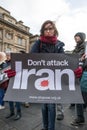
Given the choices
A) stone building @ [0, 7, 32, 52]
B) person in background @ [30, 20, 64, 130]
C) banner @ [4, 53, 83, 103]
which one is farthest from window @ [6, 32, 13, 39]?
banner @ [4, 53, 83, 103]

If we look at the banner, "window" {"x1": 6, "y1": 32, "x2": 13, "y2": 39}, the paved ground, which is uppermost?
"window" {"x1": 6, "y1": 32, "x2": 13, "y2": 39}

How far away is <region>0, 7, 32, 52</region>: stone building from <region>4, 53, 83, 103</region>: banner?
121 feet

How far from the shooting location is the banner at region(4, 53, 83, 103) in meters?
2.53

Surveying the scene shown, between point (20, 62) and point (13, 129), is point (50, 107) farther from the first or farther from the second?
point (13, 129)

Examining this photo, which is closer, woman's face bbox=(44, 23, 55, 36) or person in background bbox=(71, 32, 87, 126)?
woman's face bbox=(44, 23, 55, 36)

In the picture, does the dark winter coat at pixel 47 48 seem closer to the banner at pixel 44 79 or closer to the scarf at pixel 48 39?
the scarf at pixel 48 39

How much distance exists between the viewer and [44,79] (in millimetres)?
2650

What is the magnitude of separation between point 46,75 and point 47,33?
0.61m

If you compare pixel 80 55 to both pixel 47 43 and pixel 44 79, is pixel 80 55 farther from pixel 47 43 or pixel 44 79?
pixel 44 79

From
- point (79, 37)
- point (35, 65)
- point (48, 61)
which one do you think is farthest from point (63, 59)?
point (79, 37)

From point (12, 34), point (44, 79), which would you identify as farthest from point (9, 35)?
point (44, 79)

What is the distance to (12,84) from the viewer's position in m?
2.64

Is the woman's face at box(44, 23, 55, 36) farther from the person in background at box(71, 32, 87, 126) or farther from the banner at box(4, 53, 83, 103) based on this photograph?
the person in background at box(71, 32, 87, 126)

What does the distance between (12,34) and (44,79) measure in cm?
4130
